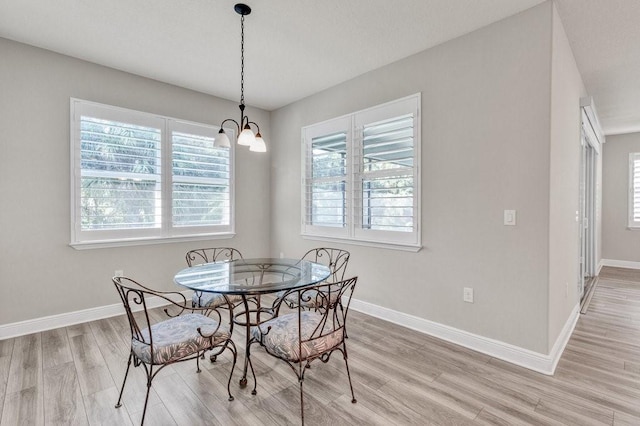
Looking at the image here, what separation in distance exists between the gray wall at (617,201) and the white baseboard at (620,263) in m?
0.04

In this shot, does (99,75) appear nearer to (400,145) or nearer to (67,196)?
(67,196)

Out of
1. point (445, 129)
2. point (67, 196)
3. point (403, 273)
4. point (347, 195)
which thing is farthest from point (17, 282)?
point (445, 129)

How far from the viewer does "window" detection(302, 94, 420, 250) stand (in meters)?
3.16

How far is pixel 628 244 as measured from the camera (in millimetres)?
6062

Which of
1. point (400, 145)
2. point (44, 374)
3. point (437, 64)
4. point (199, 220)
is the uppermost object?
point (437, 64)

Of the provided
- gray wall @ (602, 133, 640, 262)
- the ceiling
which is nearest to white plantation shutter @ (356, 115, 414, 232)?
the ceiling

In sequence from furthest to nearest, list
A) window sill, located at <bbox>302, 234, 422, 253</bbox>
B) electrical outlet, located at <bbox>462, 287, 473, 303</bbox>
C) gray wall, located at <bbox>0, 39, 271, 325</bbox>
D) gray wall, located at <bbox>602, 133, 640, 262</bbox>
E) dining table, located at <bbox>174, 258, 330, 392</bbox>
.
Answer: gray wall, located at <bbox>602, 133, 640, 262</bbox> < window sill, located at <bbox>302, 234, 422, 253</bbox> < gray wall, located at <bbox>0, 39, 271, 325</bbox> < electrical outlet, located at <bbox>462, 287, 473, 303</bbox> < dining table, located at <bbox>174, 258, 330, 392</bbox>

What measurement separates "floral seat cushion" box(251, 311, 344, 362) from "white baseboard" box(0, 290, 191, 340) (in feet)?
7.68

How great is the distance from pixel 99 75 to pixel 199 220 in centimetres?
191

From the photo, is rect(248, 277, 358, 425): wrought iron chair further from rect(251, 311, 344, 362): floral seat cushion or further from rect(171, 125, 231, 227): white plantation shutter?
rect(171, 125, 231, 227): white plantation shutter

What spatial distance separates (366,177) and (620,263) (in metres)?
6.18

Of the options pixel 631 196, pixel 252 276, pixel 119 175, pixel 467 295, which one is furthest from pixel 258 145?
pixel 631 196

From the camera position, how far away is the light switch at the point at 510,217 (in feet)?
8.11

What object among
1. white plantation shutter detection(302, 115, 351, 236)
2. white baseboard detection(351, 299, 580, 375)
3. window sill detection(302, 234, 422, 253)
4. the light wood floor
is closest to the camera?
the light wood floor
